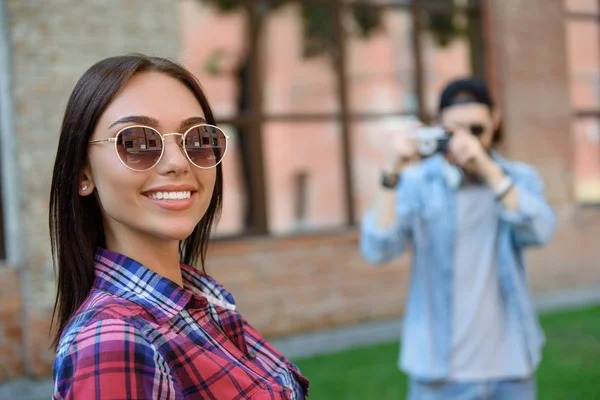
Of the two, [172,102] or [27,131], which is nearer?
[172,102]

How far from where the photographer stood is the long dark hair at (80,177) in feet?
4.34

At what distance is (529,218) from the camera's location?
2742 millimetres

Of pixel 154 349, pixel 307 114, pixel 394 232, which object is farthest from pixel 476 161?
pixel 307 114

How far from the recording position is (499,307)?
280cm

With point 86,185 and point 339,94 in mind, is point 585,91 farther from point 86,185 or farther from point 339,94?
point 86,185

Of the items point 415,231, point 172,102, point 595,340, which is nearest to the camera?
point 172,102

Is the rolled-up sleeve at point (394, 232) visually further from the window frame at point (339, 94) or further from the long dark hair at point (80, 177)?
the window frame at point (339, 94)

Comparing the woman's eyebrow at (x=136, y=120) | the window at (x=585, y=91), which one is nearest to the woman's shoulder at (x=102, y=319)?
the woman's eyebrow at (x=136, y=120)

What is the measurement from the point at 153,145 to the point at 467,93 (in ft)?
6.42

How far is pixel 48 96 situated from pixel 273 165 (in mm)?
2335

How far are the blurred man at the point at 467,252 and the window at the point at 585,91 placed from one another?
254 inches

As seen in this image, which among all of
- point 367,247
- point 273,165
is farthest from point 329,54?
point 367,247

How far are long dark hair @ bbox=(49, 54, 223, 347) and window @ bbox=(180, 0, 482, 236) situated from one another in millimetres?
5327

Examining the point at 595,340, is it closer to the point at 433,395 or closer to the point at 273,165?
the point at 273,165
